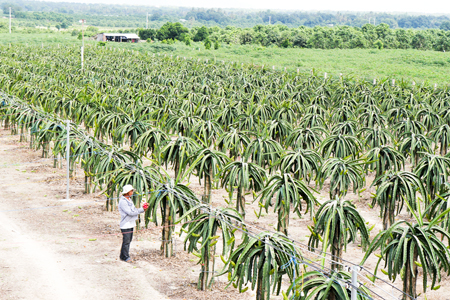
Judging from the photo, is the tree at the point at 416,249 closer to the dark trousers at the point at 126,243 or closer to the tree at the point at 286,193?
the tree at the point at 286,193

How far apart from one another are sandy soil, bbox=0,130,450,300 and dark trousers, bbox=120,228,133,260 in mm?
139

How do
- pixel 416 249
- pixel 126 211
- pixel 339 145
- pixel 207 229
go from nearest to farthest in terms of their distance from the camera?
1. pixel 416 249
2. pixel 207 229
3. pixel 126 211
4. pixel 339 145

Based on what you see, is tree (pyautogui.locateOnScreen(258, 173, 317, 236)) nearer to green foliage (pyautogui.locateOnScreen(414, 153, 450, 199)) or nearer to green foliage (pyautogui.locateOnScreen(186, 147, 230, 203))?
green foliage (pyautogui.locateOnScreen(186, 147, 230, 203))

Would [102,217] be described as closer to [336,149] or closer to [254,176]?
[254,176]

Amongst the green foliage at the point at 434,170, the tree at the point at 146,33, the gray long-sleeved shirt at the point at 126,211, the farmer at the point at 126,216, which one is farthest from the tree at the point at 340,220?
the tree at the point at 146,33

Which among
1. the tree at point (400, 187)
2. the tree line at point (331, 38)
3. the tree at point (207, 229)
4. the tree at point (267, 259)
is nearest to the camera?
the tree at point (267, 259)

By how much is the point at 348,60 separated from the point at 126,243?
46.9 m

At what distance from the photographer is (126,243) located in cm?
895

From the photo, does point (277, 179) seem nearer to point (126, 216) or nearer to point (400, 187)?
point (400, 187)

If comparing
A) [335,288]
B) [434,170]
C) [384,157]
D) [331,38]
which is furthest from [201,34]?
[335,288]

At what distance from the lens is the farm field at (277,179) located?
21.5 feet

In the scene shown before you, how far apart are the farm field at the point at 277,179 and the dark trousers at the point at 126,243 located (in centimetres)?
58

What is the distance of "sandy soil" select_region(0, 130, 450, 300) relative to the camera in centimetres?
801

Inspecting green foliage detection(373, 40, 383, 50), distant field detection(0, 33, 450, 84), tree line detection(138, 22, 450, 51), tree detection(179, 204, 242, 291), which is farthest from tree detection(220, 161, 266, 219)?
green foliage detection(373, 40, 383, 50)
